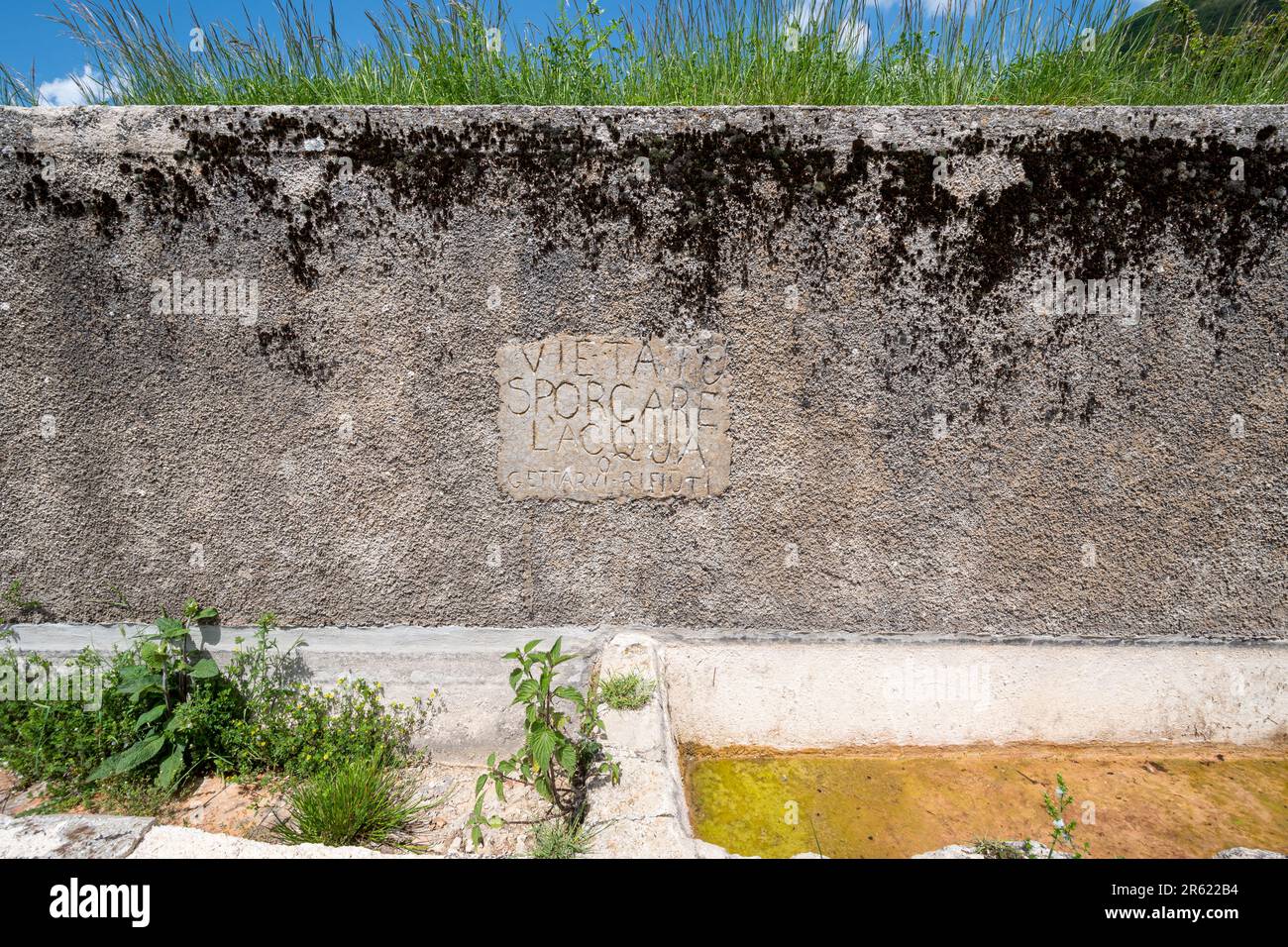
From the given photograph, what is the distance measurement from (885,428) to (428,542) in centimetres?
185

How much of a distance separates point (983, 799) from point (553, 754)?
1629 mm

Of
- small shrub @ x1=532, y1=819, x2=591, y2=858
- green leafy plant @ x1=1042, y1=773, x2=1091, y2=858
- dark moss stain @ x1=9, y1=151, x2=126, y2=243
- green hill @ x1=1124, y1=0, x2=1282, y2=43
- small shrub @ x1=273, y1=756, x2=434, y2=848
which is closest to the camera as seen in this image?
small shrub @ x1=532, y1=819, x2=591, y2=858

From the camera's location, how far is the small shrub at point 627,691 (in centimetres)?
225

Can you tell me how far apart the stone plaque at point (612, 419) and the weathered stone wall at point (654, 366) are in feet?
0.05

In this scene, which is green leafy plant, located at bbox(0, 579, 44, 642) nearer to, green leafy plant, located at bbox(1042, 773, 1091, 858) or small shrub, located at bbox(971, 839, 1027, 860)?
small shrub, located at bbox(971, 839, 1027, 860)

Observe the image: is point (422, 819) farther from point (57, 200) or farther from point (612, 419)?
point (57, 200)

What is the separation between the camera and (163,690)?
2355 mm

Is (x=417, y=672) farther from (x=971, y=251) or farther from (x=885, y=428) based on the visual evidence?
(x=971, y=251)

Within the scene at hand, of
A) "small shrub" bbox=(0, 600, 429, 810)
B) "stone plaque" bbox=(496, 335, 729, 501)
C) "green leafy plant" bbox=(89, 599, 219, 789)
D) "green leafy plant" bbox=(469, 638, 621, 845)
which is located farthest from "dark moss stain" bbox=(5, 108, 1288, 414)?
"green leafy plant" bbox=(469, 638, 621, 845)

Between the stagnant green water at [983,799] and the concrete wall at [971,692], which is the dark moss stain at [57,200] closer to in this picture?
the concrete wall at [971,692]

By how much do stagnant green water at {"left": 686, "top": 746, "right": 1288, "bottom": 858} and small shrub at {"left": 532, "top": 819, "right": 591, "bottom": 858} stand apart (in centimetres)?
51

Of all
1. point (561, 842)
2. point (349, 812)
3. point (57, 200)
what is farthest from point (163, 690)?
point (57, 200)

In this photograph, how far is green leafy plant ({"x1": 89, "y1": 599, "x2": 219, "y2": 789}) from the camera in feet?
7.44

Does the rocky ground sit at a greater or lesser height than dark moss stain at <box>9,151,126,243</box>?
lesser
